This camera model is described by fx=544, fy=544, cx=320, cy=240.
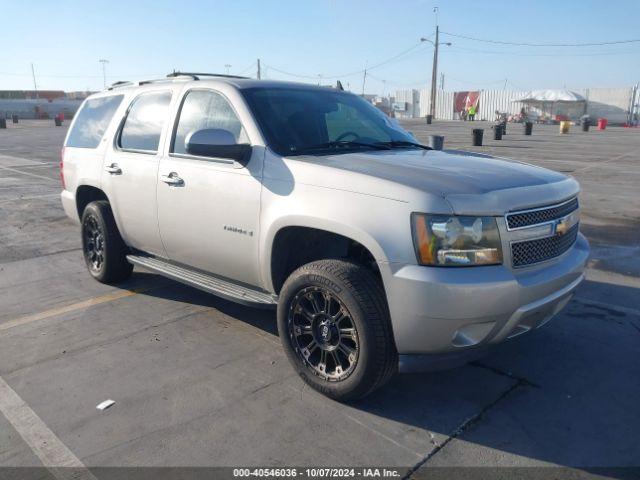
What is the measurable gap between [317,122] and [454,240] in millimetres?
1698

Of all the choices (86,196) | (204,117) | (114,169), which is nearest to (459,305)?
(204,117)

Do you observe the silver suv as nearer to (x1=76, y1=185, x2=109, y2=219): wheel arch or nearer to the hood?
the hood

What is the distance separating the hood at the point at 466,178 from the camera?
9.39ft

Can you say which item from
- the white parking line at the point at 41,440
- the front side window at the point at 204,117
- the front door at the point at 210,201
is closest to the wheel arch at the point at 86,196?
the front door at the point at 210,201

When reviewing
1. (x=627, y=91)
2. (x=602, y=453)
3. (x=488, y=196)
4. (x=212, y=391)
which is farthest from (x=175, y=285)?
(x=627, y=91)

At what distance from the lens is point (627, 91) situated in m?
53.2

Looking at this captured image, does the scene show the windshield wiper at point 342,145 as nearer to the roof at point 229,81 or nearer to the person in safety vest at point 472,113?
the roof at point 229,81

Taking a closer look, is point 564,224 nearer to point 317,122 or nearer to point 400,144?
point 400,144

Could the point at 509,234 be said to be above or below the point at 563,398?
above

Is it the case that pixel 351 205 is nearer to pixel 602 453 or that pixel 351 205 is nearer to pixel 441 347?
pixel 441 347

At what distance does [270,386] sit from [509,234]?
1.72m

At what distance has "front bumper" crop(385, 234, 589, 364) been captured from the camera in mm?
2749

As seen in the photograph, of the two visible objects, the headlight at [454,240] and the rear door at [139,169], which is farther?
the rear door at [139,169]

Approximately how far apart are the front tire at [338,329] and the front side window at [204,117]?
119cm
